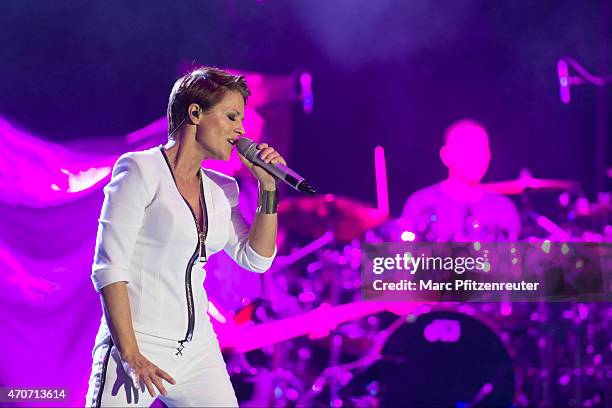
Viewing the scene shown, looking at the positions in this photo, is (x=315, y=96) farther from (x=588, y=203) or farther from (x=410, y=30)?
(x=588, y=203)

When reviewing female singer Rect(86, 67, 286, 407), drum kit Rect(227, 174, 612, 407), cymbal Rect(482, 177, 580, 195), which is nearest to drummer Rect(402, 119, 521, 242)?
cymbal Rect(482, 177, 580, 195)

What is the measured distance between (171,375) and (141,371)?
148 millimetres

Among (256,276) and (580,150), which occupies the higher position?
(580,150)

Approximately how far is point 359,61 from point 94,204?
1.48 metres

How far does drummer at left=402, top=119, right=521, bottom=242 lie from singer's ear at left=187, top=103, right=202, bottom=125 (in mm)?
1549

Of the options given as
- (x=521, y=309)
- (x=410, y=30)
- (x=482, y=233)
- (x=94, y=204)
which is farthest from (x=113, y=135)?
(x=521, y=309)

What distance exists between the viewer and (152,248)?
6.61 ft

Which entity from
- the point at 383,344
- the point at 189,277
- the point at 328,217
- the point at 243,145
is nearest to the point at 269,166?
the point at 243,145

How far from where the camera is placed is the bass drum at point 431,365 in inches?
135

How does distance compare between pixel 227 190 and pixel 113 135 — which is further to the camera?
pixel 113 135

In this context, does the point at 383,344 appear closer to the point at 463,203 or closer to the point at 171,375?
the point at 463,203

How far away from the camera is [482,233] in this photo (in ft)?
11.4

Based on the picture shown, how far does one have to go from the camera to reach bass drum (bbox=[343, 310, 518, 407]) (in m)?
3.44

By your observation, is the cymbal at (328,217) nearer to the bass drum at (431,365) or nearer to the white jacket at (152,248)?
the bass drum at (431,365)
